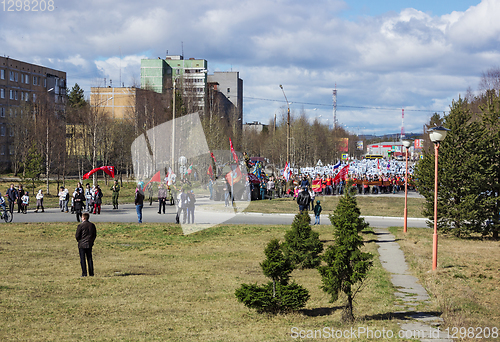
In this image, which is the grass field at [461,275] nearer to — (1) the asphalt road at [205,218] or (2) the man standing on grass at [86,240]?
(1) the asphalt road at [205,218]

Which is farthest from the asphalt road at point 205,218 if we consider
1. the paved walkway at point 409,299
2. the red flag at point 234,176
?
the paved walkway at point 409,299

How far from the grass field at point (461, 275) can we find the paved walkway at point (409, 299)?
0.72ft

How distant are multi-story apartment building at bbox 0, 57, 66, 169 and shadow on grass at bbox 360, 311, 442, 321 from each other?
69.2 metres

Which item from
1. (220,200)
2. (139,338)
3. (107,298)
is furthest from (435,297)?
(220,200)

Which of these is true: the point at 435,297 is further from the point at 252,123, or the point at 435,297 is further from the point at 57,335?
the point at 252,123

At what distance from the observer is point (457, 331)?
7.56 m

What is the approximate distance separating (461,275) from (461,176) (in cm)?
783

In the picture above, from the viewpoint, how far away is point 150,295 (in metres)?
10.5

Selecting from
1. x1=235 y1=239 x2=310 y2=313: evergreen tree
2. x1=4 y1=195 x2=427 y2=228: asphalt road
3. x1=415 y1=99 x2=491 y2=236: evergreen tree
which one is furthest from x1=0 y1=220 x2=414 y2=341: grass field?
x1=4 y1=195 x2=427 y2=228: asphalt road

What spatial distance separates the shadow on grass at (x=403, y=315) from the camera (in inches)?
337

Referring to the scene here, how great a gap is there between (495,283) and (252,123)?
6494 inches

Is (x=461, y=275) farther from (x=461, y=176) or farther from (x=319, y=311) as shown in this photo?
(x=461, y=176)

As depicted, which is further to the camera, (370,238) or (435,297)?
(370,238)

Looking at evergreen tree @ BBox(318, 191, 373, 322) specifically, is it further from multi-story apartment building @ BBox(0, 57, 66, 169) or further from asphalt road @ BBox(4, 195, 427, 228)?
multi-story apartment building @ BBox(0, 57, 66, 169)
